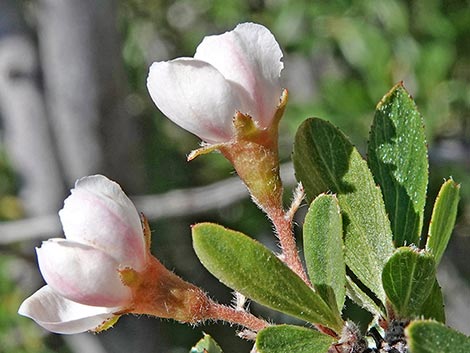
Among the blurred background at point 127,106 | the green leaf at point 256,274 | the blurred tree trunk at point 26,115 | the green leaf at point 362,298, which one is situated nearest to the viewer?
the green leaf at point 256,274

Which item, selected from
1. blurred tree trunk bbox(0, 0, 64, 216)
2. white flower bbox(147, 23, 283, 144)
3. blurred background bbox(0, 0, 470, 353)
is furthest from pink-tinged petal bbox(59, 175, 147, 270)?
blurred tree trunk bbox(0, 0, 64, 216)

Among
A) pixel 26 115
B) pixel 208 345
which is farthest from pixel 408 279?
pixel 26 115

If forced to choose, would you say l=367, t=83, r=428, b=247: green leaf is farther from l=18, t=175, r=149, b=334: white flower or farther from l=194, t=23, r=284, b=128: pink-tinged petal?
l=18, t=175, r=149, b=334: white flower

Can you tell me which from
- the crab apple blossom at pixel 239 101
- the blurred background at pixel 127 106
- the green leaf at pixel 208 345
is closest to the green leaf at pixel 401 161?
the crab apple blossom at pixel 239 101

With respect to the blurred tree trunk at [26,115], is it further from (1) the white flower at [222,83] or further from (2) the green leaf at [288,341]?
(2) the green leaf at [288,341]

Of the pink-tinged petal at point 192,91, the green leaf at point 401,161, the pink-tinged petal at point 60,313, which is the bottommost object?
the pink-tinged petal at point 60,313

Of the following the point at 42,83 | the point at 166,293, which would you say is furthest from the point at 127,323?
the point at 166,293
